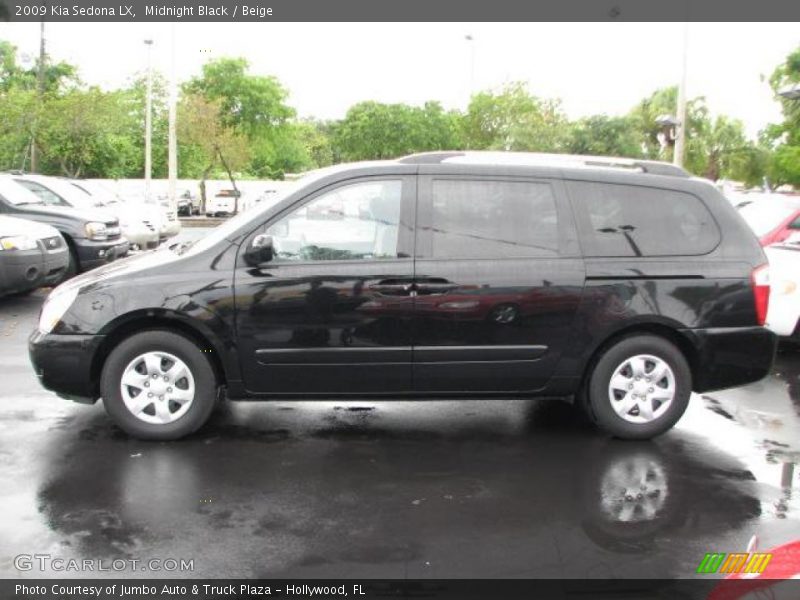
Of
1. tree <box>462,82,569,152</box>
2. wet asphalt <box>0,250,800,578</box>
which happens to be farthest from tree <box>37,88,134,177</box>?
wet asphalt <box>0,250,800,578</box>

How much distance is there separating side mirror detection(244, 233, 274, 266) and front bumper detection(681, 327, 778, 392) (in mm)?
2814

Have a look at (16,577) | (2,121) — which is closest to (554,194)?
(16,577)

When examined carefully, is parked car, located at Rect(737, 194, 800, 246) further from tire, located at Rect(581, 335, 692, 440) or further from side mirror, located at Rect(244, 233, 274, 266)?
side mirror, located at Rect(244, 233, 274, 266)

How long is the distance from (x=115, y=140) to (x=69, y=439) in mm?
39940

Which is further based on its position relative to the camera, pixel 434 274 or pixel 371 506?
pixel 434 274

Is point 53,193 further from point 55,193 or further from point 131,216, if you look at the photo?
point 131,216

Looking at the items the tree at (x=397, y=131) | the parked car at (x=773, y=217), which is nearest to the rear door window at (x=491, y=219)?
the parked car at (x=773, y=217)

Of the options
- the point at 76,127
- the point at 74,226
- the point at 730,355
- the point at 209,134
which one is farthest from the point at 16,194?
the point at 209,134

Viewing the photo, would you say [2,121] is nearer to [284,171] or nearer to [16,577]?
[16,577]

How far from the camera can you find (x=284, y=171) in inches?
2509

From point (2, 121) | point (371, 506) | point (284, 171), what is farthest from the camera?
point (284, 171)

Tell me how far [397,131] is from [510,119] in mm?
5432

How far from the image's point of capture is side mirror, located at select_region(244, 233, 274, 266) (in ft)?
18.0

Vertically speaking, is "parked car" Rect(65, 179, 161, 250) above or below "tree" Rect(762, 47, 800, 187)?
below
